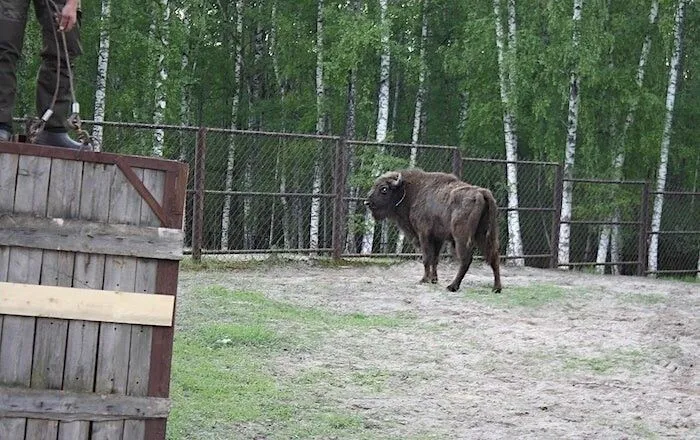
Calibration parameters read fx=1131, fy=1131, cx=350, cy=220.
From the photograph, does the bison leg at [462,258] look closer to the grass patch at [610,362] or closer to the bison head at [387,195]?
the bison head at [387,195]

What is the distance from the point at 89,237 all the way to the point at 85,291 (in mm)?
218

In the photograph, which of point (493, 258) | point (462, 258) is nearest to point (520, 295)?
point (493, 258)

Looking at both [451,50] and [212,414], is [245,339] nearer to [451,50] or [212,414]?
[212,414]

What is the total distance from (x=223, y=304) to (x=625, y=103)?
17.2m

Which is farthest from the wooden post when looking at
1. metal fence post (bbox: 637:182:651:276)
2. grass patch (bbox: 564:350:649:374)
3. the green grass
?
grass patch (bbox: 564:350:649:374)

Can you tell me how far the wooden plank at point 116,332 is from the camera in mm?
4609

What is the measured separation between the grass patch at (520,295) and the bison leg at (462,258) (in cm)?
17

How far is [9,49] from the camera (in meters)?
4.82

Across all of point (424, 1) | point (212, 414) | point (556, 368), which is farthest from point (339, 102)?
point (212, 414)

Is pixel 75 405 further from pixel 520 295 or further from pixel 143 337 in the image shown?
pixel 520 295

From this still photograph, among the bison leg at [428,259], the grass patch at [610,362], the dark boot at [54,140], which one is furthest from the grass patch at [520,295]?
the dark boot at [54,140]

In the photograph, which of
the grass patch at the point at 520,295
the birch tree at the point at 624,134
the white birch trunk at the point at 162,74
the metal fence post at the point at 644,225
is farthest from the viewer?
the birch tree at the point at 624,134

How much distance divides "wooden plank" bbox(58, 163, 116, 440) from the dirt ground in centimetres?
206

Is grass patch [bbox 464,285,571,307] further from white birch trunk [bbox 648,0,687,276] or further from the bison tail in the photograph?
white birch trunk [bbox 648,0,687,276]
